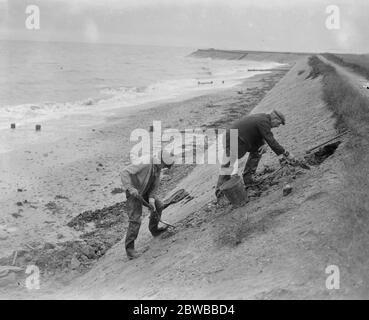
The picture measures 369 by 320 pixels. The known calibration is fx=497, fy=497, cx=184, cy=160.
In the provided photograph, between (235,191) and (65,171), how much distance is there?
9.79 m

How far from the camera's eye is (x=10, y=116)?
29984 millimetres

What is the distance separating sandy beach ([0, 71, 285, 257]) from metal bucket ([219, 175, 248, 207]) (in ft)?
14.4

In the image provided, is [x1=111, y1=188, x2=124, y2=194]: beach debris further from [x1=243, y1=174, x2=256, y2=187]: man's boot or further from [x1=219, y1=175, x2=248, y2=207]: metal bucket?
[x1=219, y1=175, x2=248, y2=207]: metal bucket

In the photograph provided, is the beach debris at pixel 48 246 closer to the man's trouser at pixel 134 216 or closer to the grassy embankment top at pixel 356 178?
the man's trouser at pixel 134 216

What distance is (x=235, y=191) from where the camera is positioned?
30.2 feet

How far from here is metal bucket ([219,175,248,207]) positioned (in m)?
9.16

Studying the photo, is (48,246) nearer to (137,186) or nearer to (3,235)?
(3,235)

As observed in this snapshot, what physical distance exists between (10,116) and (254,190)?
23777 millimetres

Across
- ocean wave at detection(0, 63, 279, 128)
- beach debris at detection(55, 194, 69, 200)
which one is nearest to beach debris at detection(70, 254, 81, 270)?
beach debris at detection(55, 194, 69, 200)

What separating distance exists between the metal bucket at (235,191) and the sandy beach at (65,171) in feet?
14.4

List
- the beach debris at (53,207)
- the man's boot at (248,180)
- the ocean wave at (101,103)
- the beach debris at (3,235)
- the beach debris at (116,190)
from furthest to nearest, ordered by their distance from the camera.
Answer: the ocean wave at (101,103), the beach debris at (116,190), the beach debris at (53,207), the beach debris at (3,235), the man's boot at (248,180)

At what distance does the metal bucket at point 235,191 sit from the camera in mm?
9156

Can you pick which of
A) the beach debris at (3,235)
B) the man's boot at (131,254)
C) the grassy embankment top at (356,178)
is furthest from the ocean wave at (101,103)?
the man's boot at (131,254)
